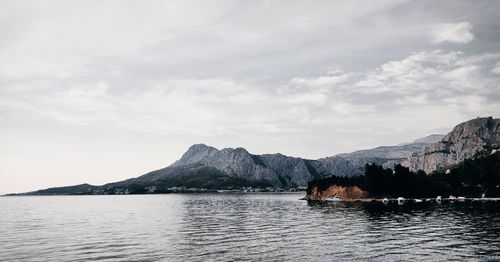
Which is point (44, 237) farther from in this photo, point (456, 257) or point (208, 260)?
point (456, 257)

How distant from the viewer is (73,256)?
204 feet

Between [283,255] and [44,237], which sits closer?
[283,255]

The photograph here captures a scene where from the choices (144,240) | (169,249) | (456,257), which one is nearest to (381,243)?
(456,257)

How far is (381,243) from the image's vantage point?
7019 centimetres

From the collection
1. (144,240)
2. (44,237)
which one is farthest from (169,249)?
(44,237)

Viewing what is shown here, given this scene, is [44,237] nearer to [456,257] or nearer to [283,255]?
[283,255]

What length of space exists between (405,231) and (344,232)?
1357cm

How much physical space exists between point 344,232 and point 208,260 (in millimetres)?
42088

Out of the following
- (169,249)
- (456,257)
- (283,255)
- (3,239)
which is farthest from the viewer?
(3,239)

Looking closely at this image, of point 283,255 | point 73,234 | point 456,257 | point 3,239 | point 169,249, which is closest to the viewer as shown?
point 456,257

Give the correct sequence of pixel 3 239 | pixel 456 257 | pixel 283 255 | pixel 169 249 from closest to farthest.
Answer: pixel 456 257 → pixel 283 255 → pixel 169 249 → pixel 3 239

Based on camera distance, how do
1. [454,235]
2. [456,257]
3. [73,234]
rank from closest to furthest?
[456,257] → [454,235] → [73,234]

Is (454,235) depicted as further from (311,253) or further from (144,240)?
(144,240)

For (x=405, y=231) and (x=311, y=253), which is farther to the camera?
(x=405, y=231)
